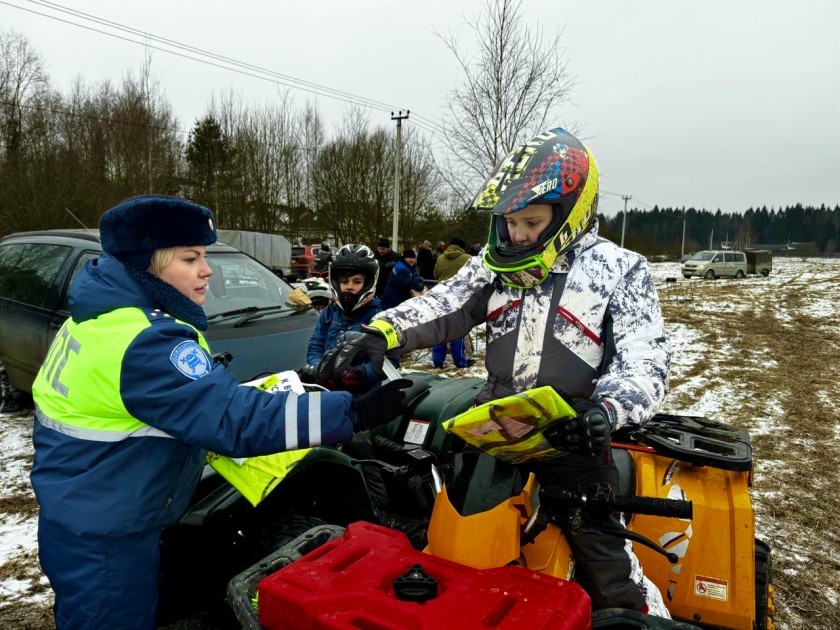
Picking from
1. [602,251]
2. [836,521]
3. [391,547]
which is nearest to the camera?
[391,547]

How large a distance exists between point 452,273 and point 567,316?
8.17m

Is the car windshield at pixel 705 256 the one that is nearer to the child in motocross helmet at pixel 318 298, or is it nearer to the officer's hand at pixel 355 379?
the child in motocross helmet at pixel 318 298

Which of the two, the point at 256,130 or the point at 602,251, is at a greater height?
the point at 256,130

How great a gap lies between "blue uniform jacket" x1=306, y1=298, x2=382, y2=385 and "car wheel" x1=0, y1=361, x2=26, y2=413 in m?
4.19

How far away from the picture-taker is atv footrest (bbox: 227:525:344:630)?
1542 millimetres

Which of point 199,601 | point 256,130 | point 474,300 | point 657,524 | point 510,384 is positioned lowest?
point 199,601

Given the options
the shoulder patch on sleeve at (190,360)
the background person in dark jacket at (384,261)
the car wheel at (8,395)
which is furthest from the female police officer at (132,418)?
the background person in dark jacket at (384,261)

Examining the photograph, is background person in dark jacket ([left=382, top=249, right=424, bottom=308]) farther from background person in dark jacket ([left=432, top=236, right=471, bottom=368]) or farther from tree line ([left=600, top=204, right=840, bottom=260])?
tree line ([left=600, top=204, right=840, bottom=260])

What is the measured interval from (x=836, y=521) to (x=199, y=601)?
14.7ft

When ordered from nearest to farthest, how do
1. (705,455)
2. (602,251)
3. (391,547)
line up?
(391,547)
(602,251)
(705,455)

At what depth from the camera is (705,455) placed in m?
2.31

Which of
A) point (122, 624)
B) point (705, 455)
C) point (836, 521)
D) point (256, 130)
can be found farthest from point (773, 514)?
point (256, 130)

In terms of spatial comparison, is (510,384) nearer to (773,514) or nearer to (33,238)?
(773,514)

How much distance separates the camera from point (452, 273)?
33.4ft
